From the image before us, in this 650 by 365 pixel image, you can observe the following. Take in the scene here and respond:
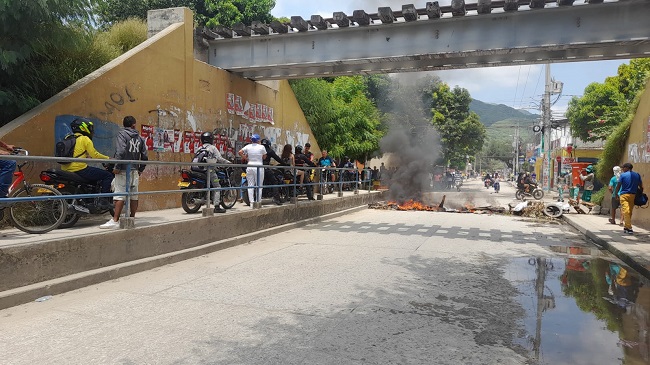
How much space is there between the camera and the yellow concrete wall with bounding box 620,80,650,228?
11.0 metres

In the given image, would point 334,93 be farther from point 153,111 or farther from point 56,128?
point 56,128

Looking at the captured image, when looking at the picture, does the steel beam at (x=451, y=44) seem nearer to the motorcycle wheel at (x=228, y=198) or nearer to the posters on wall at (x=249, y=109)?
the posters on wall at (x=249, y=109)

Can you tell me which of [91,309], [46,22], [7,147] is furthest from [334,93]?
[91,309]

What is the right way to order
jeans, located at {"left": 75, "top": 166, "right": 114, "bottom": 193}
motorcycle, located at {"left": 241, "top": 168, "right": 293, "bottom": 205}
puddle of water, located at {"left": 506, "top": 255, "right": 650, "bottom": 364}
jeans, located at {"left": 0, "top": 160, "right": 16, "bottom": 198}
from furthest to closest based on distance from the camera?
motorcycle, located at {"left": 241, "top": 168, "right": 293, "bottom": 205}
jeans, located at {"left": 75, "top": 166, "right": 114, "bottom": 193}
jeans, located at {"left": 0, "top": 160, "right": 16, "bottom": 198}
puddle of water, located at {"left": 506, "top": 255, "right": 650, "bottom": 364}

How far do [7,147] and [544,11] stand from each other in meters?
11.2

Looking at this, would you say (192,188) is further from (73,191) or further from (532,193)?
(532,193)

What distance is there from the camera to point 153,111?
33.6 ft

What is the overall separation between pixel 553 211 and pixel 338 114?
10.4 m

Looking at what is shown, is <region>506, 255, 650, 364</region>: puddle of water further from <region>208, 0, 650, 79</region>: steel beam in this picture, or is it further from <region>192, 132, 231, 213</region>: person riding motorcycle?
<region>208, 0, 650, 79</region>: steel beam

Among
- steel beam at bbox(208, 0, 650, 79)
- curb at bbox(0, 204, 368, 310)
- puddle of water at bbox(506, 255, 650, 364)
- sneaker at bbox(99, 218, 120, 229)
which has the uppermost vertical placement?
steel beam at bbox(208, 0, 650, 79)

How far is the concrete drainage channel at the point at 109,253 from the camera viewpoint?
177 inches

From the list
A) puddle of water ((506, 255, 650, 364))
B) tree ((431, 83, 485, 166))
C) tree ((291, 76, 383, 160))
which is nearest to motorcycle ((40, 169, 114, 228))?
puddle of water ((506, 255, 650, 364))

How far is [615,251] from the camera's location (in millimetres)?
8320

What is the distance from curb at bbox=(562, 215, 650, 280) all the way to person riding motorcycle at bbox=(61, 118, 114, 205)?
7913 millimetres
